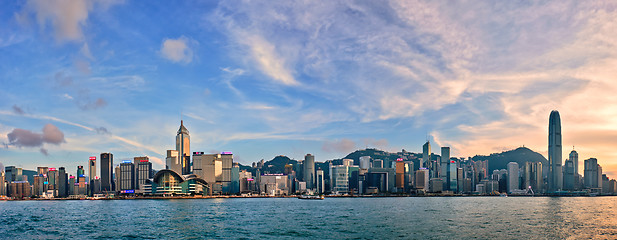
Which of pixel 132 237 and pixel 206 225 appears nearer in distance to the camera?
pixel 132 237

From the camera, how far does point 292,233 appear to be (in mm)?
78688

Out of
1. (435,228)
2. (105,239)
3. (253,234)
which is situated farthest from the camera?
(435,228)

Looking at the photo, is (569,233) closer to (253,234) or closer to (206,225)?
(253,234)

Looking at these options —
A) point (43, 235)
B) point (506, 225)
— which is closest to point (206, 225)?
point (43, 235)

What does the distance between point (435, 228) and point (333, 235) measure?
72.5 feet

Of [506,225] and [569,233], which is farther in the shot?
[506,225]

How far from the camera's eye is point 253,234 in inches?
3086

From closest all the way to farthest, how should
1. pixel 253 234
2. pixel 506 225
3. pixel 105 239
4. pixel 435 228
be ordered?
1. pixel 105 239
2. pixel 253 234
3. pixel 435 228
4. pixel 506 225

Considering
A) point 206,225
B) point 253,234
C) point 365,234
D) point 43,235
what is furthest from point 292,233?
point 43,235

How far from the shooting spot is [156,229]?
288ft

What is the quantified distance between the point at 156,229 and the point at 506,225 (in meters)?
69.4

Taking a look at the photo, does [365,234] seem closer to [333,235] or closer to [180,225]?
[333,235]

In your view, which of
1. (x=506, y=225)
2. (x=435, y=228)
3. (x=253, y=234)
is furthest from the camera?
(x=506, y=225)

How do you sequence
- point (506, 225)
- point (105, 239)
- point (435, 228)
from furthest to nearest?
point (506, 225) → point (435, 228) → point (105, 239)
